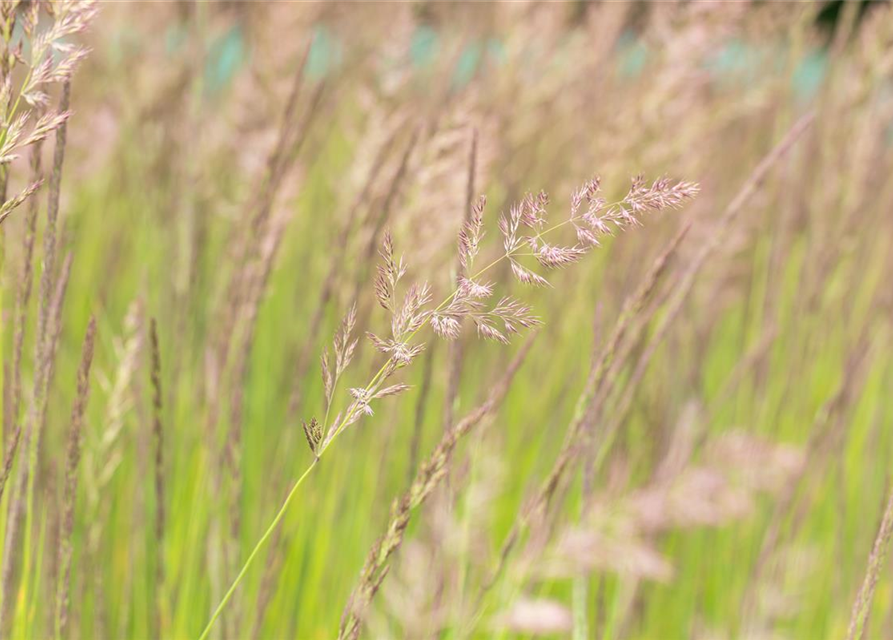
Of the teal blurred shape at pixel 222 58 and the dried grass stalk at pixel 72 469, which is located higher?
the teal blurred shape at pixel 222 58

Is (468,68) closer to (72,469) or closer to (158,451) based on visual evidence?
(158,451)

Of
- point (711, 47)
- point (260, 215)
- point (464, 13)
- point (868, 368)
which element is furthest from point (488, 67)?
point (260, 215)

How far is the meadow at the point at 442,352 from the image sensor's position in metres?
0.81

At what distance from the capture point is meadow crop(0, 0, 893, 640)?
805 millimetres

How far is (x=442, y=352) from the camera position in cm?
177

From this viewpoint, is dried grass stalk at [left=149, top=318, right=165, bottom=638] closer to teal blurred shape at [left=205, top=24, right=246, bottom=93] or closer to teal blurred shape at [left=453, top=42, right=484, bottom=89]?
teal blurred shape at [left=453, top=42, right=484, bottom=89]

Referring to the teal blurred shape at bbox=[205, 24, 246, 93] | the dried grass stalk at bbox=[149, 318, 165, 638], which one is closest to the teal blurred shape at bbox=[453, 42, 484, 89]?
the teal blurred shape at bbox=[205, 24, 246, 93]

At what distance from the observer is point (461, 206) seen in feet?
4.50

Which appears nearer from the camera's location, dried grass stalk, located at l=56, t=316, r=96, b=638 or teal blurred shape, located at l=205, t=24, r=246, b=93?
dried grass stalk, located at l=56, t=316, r=96, b=638

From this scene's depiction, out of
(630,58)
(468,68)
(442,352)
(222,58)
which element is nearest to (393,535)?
(442,352)

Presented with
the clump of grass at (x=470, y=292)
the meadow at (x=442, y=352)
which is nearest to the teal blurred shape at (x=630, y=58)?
the meadow at (x=442, y=352)

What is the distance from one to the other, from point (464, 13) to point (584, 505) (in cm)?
172

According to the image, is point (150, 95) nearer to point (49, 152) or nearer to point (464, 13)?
point (49, 152)

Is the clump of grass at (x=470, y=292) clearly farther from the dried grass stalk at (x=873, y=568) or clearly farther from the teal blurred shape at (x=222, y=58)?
the teal blurred shape at (x=222, y=58)
